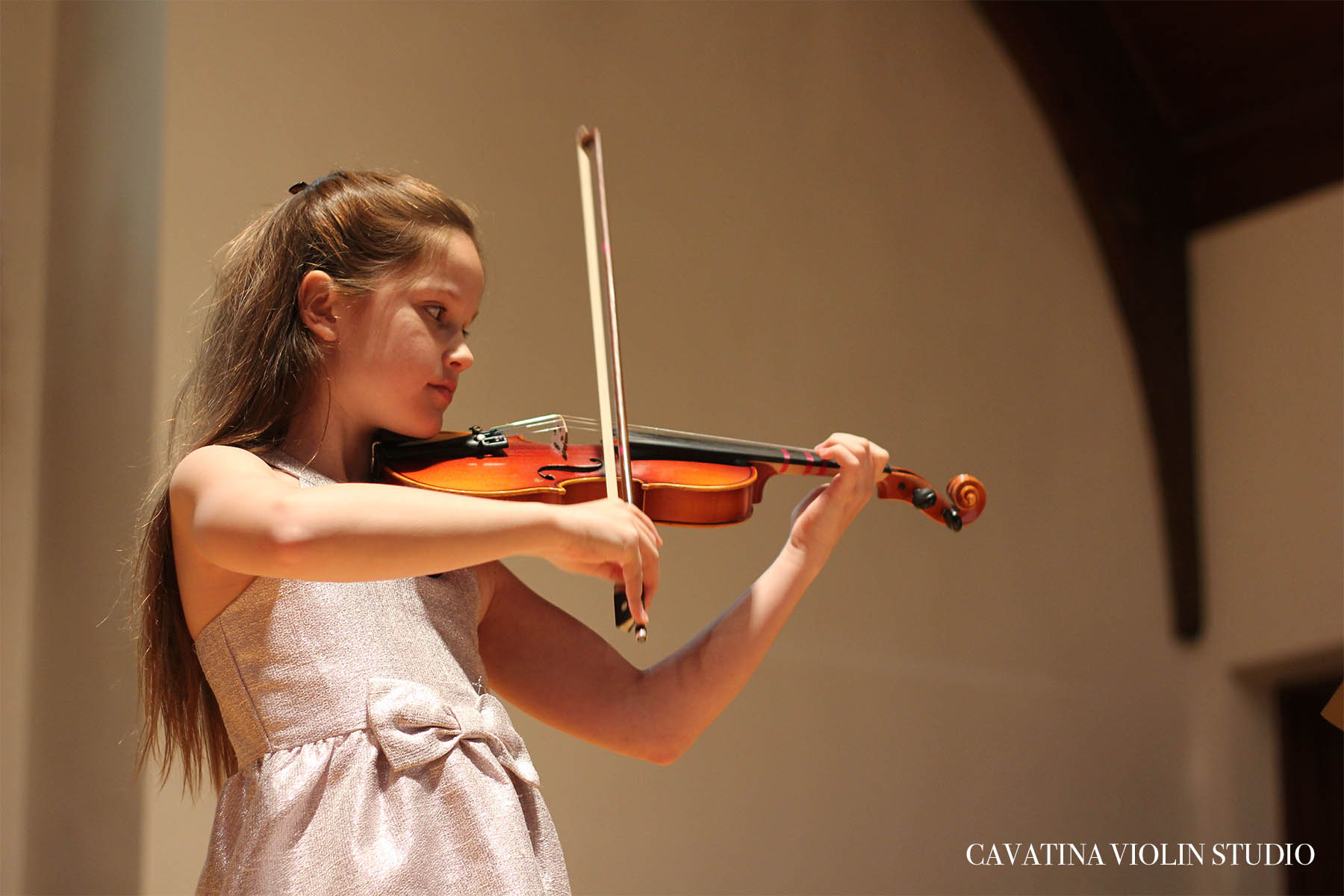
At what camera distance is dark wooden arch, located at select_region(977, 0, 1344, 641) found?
3971mm

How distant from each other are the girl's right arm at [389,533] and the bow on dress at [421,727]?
0.43ft

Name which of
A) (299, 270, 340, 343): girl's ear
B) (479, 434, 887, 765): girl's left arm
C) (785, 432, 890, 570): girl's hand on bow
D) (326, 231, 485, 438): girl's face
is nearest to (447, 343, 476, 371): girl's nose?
(326, 231, 485, 438): girl's face

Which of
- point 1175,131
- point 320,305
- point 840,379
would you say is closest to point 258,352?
point 320,305

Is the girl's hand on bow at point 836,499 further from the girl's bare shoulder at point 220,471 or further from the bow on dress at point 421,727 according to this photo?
the girl's bare shoulder at point 220,471

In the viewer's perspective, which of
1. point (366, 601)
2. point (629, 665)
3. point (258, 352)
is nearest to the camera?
point (366, 601)

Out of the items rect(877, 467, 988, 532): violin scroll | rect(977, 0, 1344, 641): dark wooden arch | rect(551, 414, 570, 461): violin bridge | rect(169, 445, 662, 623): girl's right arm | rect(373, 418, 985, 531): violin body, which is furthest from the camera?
rect(977, 0, 1344, 641): dark wooden arch

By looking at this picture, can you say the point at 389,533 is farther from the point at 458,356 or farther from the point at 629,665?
the point at 629,665

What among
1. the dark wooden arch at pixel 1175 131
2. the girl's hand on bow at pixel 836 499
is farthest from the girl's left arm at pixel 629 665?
the dark wooden arch at pixel 1175 131

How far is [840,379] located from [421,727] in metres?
2.24

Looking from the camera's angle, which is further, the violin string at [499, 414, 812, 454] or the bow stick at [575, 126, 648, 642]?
the violin string at [499, 414, 812, 454]

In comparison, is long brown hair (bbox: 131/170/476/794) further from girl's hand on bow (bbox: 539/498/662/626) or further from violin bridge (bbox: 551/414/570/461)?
girl's hand on bow (bbox: 539/498/662/626)

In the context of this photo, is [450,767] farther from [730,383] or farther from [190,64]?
[730,383]

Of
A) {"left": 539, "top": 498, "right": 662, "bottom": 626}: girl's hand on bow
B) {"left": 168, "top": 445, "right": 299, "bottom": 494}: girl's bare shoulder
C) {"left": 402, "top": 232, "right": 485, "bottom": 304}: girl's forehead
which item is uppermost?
{"left": 402, "top": 232, "right": 485, "bottom": 304}: girl's forehead

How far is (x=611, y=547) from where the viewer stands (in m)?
1.06
